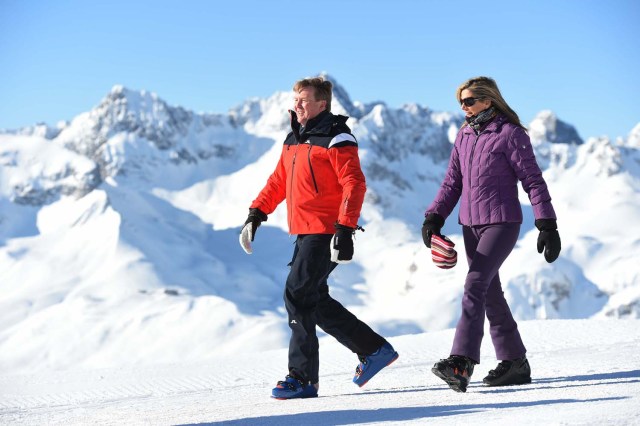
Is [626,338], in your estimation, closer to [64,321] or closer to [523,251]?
[64,321]

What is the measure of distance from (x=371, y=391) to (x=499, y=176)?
1896mm

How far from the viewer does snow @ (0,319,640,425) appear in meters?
4.27

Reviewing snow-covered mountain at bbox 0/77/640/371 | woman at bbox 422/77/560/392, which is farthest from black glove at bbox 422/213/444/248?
snow-covered mountain at bbox 0/77/640/371

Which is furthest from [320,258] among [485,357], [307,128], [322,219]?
[485,357]

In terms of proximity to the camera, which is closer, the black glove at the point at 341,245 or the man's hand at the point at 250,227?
the black glove at the point at 341,245

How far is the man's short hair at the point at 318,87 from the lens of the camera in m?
5.95

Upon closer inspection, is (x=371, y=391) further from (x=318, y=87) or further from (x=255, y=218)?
(x=318, y=87)

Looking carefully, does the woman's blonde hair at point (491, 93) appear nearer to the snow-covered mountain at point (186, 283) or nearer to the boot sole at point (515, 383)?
the boot sole at point (515, 383)

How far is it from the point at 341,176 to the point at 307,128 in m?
0.54

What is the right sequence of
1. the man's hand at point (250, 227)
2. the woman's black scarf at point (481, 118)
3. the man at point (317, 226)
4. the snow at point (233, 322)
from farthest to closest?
the man's hand at point (250, 227), the woman's black scarf at point (481, 118), the man at point (317, 226), the snow at point (233, 322)

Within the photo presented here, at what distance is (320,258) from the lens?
5672 mm

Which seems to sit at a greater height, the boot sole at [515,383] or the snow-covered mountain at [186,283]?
the snow-covered mountain at [186,283]

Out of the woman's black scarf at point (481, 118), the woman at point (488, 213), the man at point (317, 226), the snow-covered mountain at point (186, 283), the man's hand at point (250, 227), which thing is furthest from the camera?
the snow-covered mountain at point (186, 283)

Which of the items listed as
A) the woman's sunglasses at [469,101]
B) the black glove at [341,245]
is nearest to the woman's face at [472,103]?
the woman's sunglasses at [469,101]
